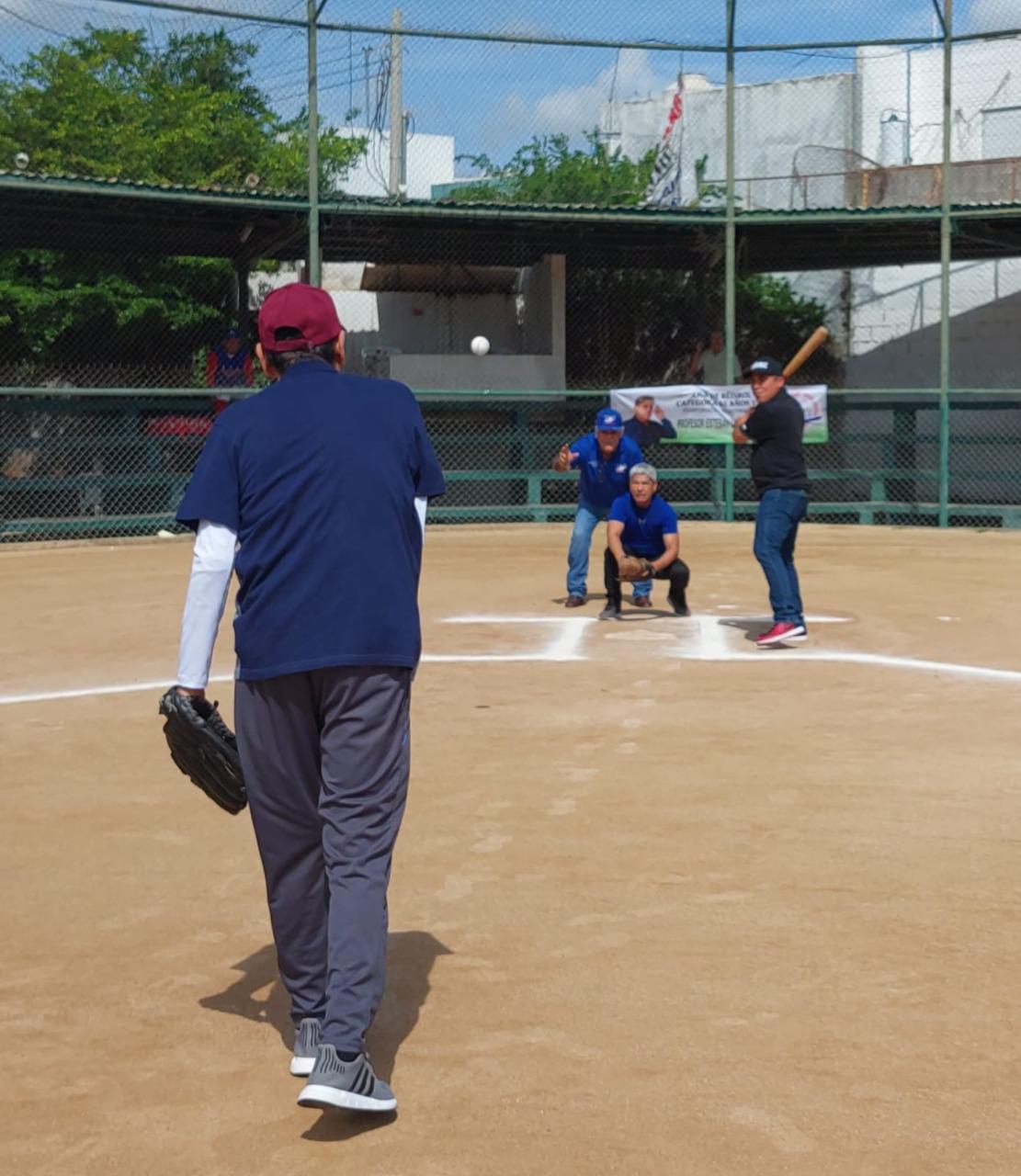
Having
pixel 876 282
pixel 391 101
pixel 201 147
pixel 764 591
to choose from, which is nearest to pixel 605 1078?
pixel 764 591

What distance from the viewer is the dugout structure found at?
18312 millimetres

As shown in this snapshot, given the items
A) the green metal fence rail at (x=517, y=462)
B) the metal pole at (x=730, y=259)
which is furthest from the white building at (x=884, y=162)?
the green metal fence rail at (x=517, y=462)

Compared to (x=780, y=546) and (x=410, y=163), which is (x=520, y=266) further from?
(x=780, y=546)

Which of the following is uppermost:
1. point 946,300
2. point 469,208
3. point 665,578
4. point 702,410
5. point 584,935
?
point 469,208

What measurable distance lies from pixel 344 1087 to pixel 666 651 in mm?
6809

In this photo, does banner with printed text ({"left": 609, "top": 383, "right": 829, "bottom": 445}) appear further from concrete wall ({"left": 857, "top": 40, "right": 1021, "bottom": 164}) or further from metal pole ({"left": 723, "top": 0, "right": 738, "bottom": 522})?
concrete wall ({"left": 857, "top": 40, "right": 1021, "bottom": 164})

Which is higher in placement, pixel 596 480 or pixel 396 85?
pixel 396 85

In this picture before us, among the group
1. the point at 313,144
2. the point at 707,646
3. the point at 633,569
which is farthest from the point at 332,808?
the point at 313,144

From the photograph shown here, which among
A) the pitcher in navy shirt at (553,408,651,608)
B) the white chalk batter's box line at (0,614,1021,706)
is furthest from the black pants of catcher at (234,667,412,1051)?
the pitcher in navy shirt at (553,408,651,608)

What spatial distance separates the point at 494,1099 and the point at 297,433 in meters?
1.57

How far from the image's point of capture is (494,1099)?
11.8 feet

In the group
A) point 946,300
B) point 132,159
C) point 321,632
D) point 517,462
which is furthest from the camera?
→ point 132,159

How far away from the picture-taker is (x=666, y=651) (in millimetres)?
10094

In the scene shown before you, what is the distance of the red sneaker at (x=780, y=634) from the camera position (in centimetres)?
1019
